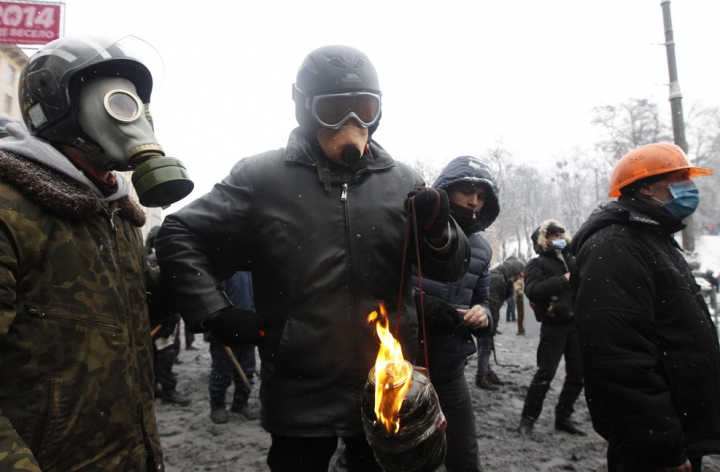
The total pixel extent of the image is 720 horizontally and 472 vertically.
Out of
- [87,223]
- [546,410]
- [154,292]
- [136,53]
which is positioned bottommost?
[546,410]

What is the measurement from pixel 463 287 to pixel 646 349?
1232 millimetres

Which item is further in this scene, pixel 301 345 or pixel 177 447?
pixel 177 447

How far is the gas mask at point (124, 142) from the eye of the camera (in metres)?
1.60

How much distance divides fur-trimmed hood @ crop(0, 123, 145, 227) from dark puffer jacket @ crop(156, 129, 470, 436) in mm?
430

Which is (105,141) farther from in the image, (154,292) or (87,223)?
(154,292)

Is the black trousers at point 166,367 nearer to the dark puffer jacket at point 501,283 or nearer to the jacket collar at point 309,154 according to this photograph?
the dark puffer jacket at point 501,283

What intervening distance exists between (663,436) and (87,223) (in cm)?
258

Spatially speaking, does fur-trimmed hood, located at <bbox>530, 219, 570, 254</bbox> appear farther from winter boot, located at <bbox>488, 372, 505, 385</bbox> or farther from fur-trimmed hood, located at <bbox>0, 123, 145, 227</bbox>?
fur-trimmed hood, located at <bbox>0, 123, 145, 227</bbox>

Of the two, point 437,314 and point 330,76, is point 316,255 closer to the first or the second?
point 330,76

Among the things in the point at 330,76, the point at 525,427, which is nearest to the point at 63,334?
the point at 330,76

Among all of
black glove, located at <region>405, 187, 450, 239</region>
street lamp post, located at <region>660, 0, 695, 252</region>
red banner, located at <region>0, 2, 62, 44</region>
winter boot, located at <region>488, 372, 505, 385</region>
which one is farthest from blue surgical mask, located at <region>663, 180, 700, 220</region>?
red banner, located at <region>0, 2, 62, 44</region>

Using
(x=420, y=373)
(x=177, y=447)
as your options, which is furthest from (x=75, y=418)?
(x=177, y=447)

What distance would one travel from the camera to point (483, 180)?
318 centimetres

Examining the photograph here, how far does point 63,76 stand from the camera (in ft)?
5.46
